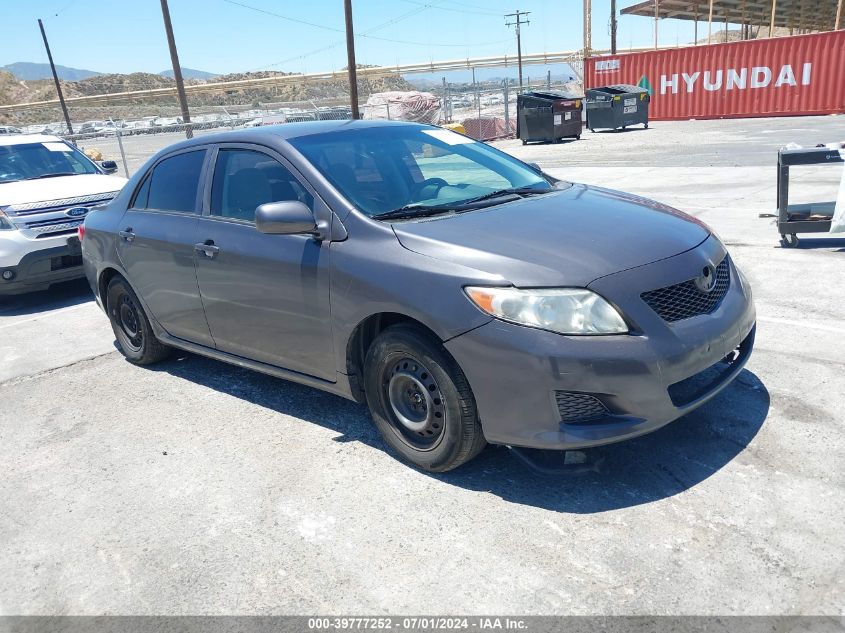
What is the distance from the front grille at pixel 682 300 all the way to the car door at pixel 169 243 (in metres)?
2.73

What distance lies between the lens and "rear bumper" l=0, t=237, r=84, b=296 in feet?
23.3

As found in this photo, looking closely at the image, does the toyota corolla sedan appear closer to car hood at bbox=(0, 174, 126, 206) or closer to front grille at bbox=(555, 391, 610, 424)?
front grille at bbox=(555, 391, 610, 424)

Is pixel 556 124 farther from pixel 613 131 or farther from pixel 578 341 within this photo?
pixel 578 341

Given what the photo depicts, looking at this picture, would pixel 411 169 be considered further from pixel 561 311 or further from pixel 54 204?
pixel 54 204

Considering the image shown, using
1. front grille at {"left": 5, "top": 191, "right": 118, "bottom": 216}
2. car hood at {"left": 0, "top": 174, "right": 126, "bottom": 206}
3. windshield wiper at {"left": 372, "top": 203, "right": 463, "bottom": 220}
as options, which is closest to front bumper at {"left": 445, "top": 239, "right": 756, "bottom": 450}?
windshield wiper at {"left": 372, "top": 203, "right": 463, "bottom": 220}

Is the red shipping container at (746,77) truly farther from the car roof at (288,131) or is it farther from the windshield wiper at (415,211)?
the windshield wiper at (415,211)

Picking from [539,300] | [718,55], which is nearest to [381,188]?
[539,300]

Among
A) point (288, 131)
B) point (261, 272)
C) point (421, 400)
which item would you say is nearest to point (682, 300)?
point (421, 400)

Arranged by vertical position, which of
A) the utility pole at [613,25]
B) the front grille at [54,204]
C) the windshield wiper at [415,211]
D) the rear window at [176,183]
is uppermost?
the utility pole at [613,25]

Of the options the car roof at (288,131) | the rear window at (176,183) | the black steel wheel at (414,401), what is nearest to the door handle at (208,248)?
the rear window at (176,183)

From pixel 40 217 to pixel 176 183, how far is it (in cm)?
358

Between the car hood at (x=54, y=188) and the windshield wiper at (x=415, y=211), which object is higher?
the windshield wiper at (x=415, y=211)

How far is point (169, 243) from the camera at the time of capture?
4.48 m

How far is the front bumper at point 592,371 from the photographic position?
2811 mm
